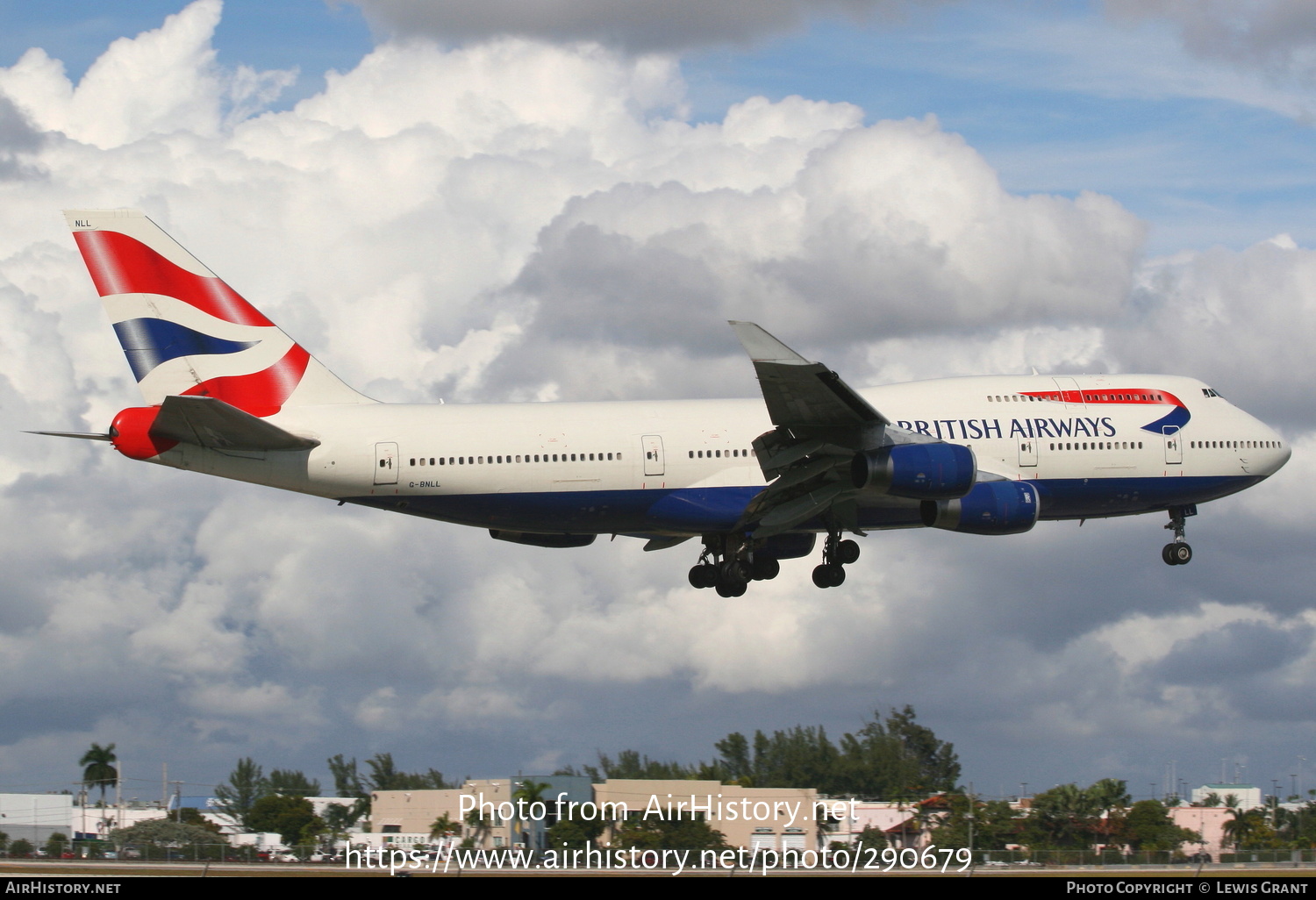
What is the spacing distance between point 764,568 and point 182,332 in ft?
62.1

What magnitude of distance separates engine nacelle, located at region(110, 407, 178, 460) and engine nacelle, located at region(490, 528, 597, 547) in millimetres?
10721

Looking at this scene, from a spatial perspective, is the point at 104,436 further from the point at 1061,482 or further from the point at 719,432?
the point at 1061,482

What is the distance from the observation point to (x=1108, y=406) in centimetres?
4575

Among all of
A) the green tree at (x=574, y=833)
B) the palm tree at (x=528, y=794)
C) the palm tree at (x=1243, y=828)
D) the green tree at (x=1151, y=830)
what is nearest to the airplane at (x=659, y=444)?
the green tree at (x=574, y=833)

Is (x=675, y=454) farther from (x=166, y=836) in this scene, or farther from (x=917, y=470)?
(x=166, y=836)

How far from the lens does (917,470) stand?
39562 mm

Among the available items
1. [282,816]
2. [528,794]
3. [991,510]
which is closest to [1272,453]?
[991,510]

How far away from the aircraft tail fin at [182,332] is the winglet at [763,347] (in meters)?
12.9

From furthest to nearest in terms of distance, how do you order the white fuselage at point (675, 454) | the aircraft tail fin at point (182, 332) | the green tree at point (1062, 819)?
1. the green tree at point (1062, 819)
2. the aircraft tail fin at point (182, 332)
3. the white fuselage at point (675, 454)

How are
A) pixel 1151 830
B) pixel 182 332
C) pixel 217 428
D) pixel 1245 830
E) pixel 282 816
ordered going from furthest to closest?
pixel 1245 830 < pixel 282 816 < pixel 1151 830 < pixel 182 332 < pixel 217 428

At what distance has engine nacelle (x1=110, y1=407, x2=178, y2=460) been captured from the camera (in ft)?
129

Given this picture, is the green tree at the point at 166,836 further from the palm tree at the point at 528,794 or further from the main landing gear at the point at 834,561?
the main landing gear at the point at 834,561

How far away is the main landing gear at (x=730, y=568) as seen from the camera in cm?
4584
